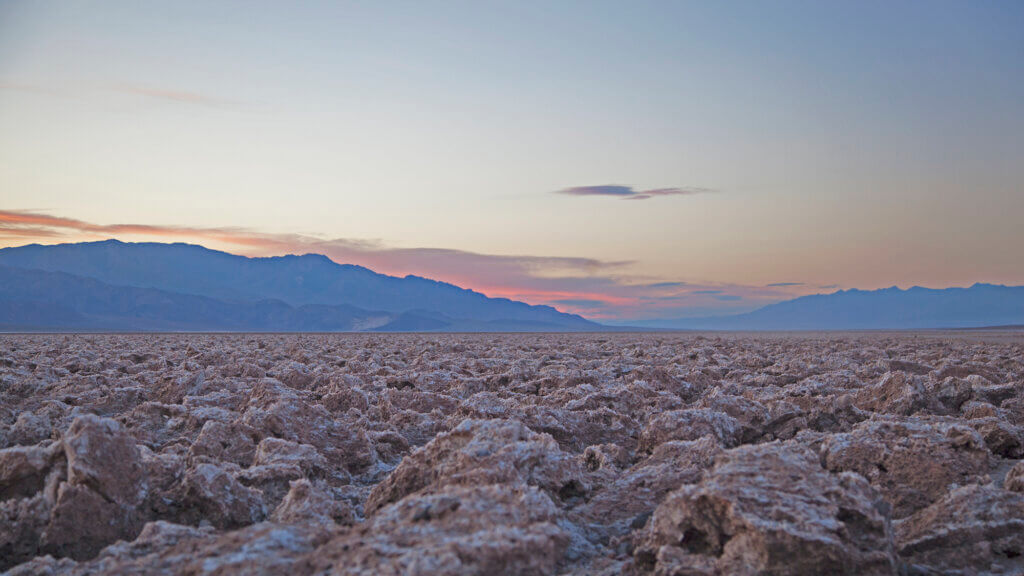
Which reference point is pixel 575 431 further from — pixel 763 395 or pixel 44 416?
pixel 44 416

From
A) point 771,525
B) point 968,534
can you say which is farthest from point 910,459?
point 771,525

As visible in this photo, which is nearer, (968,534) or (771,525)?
(771,525)

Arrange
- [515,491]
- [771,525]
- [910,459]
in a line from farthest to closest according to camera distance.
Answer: [910,459], [515,491], [771,525]

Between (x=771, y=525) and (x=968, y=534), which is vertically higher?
(x=771, y=525)

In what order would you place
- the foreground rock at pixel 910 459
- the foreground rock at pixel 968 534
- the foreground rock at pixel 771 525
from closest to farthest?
the foreground rock at pixel 771 525 → the foreground rock at pixel 968 534 → the foreground rock at pixel 910 459

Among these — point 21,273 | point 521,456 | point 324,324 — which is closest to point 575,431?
point 521,456

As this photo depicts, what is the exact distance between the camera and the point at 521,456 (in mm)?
3637

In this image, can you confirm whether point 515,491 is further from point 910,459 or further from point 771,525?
point 910,459

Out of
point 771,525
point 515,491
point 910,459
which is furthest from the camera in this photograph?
point 910,459

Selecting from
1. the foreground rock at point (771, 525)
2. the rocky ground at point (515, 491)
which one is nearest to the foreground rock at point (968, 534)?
the rocky ground at point (515, 491)

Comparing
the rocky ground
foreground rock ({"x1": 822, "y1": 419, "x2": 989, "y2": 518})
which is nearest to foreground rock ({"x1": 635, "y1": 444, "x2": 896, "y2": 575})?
the rocky ground

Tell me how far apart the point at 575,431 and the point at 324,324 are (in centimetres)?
17568

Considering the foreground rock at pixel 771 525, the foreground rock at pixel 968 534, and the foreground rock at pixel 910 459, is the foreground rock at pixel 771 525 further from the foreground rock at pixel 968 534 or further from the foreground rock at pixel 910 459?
the foreground rock at pixel 910 459

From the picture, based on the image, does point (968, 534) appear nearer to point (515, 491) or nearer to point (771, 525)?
point (771, 525)
